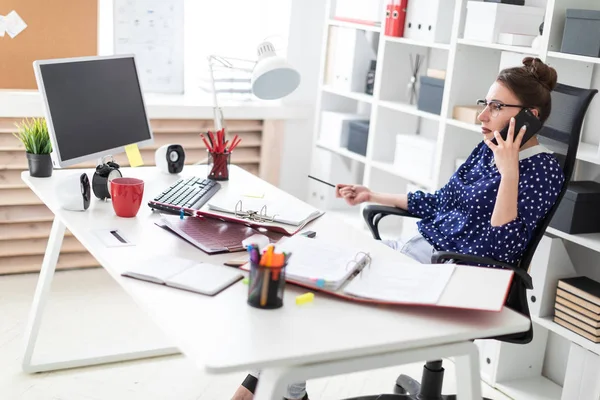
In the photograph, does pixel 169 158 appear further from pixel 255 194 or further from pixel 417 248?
pixel 417 248

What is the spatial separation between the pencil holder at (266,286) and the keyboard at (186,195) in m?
0.71

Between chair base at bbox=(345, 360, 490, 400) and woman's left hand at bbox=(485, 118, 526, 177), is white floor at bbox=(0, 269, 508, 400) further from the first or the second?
woman's left hand at bbox=(485, 118, 526, 177)

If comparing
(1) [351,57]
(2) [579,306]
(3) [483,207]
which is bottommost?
(2) [579,306]

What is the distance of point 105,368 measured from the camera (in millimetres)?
2895

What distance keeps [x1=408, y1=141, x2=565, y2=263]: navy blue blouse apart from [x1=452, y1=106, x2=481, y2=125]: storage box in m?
0.60

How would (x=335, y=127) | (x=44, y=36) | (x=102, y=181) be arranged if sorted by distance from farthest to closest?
(x=335, y=127) → (x=44, y=36) → (x=102, y=181)

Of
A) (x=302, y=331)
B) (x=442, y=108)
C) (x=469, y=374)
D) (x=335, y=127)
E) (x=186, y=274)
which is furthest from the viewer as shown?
(x=335, y=127)

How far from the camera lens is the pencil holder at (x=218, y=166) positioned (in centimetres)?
277

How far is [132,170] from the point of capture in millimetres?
2820

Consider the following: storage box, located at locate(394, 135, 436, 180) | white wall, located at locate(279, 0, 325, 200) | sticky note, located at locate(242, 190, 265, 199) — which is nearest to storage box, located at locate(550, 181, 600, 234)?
storage box, located at locate(394, 135, 436, 180)

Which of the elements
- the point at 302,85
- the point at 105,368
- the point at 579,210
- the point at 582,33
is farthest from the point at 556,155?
the point at 302,85

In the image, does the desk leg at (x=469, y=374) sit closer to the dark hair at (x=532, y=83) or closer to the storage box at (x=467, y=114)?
the dark hair at (x=532, y=83)

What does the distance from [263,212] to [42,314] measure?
999mm

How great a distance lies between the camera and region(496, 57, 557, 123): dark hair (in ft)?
7.43
